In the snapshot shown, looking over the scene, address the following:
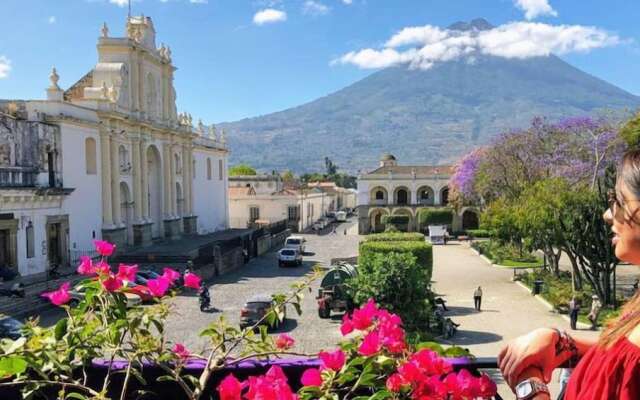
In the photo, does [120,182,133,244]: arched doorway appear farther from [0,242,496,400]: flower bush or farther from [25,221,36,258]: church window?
[0,242,496,400]: flower bush

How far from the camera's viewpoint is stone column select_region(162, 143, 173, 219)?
3728 centimetres

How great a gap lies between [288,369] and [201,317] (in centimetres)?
1640

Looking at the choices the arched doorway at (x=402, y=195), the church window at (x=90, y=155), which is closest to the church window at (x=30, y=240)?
the church window at (x=90, y=155)

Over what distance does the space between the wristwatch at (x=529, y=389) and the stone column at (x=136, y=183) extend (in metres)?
32.8

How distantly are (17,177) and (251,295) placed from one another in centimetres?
1085

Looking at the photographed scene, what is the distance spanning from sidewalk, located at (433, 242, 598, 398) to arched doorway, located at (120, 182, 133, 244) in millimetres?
17337

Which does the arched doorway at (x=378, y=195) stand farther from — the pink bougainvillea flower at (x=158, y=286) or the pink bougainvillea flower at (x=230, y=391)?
the pink bougainvillea flower at (x=230, y=391)

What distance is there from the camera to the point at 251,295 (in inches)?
906

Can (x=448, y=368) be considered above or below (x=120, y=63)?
below

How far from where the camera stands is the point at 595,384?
163 centimetres

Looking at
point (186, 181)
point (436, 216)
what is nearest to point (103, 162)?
point (186, 181)

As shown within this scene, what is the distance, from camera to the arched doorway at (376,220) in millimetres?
53812

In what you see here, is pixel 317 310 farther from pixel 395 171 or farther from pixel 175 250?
pixel 395 171

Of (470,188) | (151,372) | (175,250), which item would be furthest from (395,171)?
(151,372)
